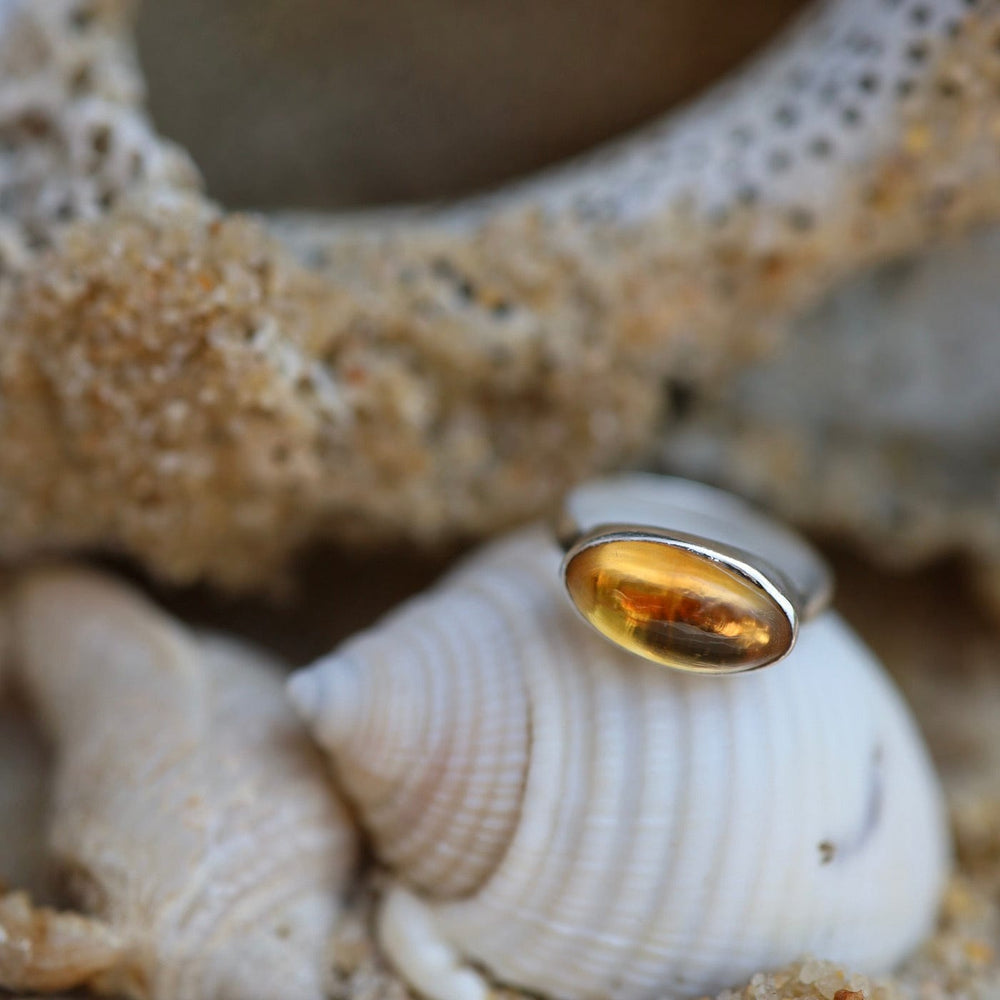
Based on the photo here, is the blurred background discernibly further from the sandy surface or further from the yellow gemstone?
the yellow gemstone

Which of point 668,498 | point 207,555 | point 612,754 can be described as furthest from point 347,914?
point 668,498

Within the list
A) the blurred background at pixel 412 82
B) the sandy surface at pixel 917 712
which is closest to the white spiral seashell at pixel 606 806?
the sandy surface at pixel 917 712

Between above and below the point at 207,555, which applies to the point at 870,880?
below

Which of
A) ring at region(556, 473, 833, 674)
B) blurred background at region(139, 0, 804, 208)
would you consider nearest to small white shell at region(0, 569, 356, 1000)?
ring at region(556, 473, 833, 674)

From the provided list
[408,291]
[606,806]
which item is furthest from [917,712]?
[408,291]

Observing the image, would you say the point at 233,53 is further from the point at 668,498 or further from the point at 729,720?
the point at 729,720

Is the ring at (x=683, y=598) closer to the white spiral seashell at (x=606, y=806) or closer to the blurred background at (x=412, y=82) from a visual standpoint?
the white spiral seashell at (x=606, y=806)

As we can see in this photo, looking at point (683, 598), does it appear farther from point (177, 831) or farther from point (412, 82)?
point (412, 82)

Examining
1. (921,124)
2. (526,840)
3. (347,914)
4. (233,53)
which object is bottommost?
(347,914)
